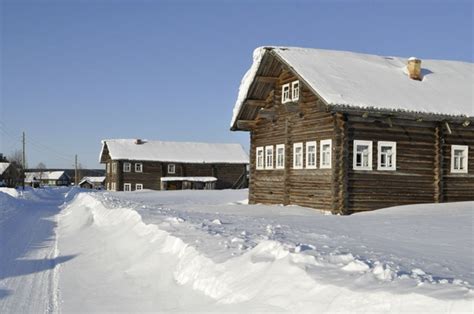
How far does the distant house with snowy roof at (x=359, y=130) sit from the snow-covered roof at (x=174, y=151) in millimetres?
33414

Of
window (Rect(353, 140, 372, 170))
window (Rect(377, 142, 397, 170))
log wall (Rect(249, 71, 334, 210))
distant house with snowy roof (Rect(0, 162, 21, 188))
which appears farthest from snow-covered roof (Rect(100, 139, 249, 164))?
window (Rect(377, 142, 397, 170))

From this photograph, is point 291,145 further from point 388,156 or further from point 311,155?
point 388,156

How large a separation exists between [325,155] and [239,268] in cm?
1411

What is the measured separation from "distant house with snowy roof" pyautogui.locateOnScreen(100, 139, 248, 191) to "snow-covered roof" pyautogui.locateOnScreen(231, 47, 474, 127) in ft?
102

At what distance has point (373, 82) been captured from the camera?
72.0 feet

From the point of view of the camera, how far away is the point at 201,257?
8203 mm

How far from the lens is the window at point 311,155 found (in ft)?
70.9

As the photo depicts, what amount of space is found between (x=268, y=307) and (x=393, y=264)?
2.86 meters

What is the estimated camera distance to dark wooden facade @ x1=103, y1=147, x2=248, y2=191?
56000 millimetres

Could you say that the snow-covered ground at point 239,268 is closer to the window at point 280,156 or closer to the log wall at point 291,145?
the log wall at point 291,145

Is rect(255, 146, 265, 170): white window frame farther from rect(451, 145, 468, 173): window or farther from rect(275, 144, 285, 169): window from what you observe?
rect(451, 145, 468, 173): window

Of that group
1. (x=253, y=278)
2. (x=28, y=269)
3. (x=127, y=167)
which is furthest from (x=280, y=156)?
(x=127, y=167)

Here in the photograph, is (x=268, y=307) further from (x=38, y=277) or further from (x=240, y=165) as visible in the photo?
(x=240, y=165)

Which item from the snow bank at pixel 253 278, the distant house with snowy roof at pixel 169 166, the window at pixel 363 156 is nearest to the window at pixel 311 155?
the window at pixel 363 156
